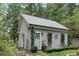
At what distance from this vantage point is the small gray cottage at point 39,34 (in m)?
2.72

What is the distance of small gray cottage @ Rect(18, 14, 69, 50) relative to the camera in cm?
272

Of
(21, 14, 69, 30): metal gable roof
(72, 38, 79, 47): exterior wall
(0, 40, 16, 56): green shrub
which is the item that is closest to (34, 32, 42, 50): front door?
(21, 14, 69, 30): metal gable roof

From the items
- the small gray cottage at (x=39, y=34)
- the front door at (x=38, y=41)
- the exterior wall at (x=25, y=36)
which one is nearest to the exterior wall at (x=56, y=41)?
the small gray cottage at (x=39, y=34)

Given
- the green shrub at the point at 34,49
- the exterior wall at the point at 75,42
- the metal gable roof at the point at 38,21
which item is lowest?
the green shrub at the point at 34,49

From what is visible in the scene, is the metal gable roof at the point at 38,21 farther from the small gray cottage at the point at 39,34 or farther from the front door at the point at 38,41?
the front door at the point at 38,41

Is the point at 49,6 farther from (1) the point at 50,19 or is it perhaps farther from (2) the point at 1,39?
(2) the point at 1,39

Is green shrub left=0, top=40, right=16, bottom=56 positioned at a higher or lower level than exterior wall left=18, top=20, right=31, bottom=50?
lower

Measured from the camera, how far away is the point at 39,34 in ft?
8.91

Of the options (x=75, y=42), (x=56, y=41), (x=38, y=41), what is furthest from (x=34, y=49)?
(x=75, y=42)

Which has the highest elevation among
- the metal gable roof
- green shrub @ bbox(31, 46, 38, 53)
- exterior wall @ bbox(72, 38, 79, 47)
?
the metal gable roof

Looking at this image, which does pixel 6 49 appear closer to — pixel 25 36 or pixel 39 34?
pixel 25 36

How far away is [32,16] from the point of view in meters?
2.74

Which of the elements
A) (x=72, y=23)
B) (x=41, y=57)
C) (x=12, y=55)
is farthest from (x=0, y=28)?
(x=72, y=23)

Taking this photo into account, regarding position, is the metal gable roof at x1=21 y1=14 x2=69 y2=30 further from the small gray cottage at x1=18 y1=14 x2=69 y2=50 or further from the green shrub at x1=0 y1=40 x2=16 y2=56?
the green shrub at x1=0 y1=40 x2=16 y2=56
